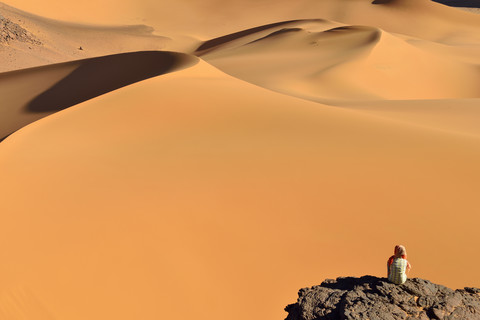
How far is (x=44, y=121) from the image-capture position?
8547mm

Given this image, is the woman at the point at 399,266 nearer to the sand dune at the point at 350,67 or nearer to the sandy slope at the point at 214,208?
the sandy slope at the point at 214,208

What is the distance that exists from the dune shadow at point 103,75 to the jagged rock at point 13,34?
10308 mm

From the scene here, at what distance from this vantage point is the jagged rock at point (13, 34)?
A: 22.4m

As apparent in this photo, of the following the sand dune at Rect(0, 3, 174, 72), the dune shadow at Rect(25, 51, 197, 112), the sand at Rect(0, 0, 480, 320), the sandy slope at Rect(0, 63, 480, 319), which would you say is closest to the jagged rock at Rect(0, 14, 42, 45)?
the sand dune at Rect(0, 3, 174, 72)

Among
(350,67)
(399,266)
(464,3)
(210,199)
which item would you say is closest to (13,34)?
(350,67)

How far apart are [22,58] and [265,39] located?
49.9 ft

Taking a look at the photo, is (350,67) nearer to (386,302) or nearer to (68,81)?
(68,81)

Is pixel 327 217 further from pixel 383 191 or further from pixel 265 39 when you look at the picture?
pixel 265 39

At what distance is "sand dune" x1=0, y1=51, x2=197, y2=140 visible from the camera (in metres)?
11.0

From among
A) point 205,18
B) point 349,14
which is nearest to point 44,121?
point 205,18

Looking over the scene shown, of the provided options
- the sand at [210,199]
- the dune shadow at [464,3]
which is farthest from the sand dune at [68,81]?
the dune shadow at [464,3]

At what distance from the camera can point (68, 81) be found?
13.1 meters

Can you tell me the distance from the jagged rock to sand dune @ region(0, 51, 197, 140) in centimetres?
863

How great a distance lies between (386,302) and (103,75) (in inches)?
423
